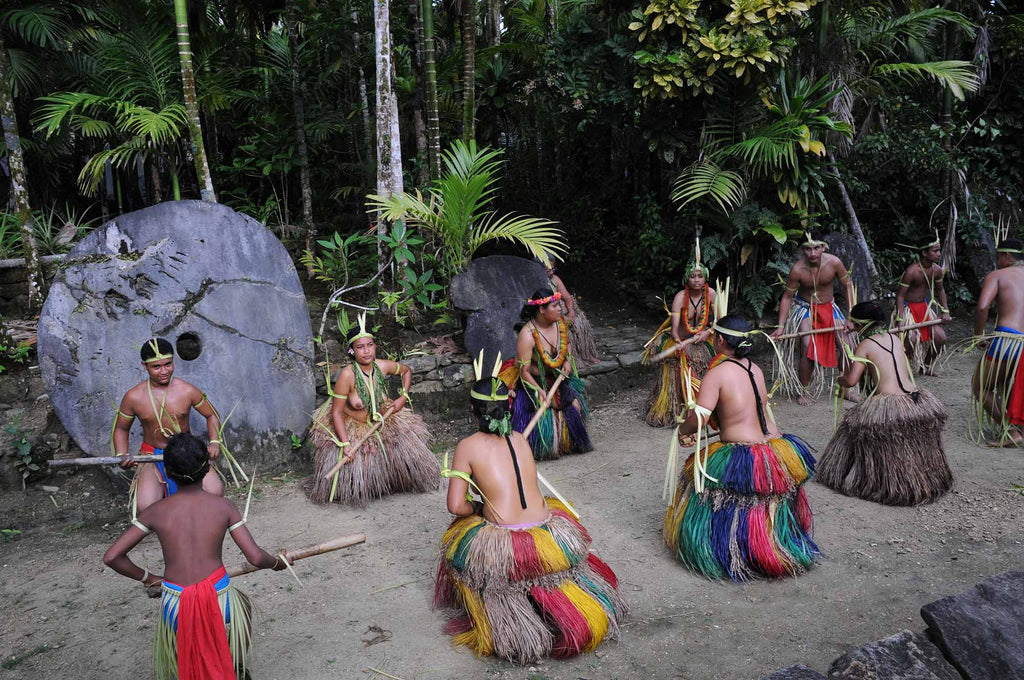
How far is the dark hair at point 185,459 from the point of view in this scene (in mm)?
2590

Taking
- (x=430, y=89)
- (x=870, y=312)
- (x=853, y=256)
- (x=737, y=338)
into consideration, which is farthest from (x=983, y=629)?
(x=853, y=256)

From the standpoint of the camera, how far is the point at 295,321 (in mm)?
5477

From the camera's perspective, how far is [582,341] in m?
6.85

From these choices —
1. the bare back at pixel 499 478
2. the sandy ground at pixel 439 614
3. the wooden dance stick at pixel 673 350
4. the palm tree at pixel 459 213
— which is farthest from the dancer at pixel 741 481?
the palm tree at pixel 459 213

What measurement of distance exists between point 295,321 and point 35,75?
3451mm

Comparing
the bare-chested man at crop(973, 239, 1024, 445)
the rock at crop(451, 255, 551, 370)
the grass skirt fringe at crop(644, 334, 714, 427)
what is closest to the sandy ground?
the bare-chested man at crop(973, 239, 1024, 445)

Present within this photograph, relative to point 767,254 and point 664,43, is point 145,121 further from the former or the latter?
point 767,254

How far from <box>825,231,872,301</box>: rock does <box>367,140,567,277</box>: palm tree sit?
3519 millimetres

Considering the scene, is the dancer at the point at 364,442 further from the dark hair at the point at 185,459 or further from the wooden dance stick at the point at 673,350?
the dark hair at the point at 185,459

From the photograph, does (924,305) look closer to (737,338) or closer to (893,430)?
(893,430)

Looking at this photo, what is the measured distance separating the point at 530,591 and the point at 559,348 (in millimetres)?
2492

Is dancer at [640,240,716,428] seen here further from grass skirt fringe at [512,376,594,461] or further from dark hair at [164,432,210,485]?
dark hair at [164,432,210,485]

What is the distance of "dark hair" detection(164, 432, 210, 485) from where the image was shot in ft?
8.50

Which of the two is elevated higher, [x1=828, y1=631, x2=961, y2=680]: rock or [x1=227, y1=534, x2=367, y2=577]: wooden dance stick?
[x1=227, y1=534, x2=367, y2=577]: wooden dance stick
